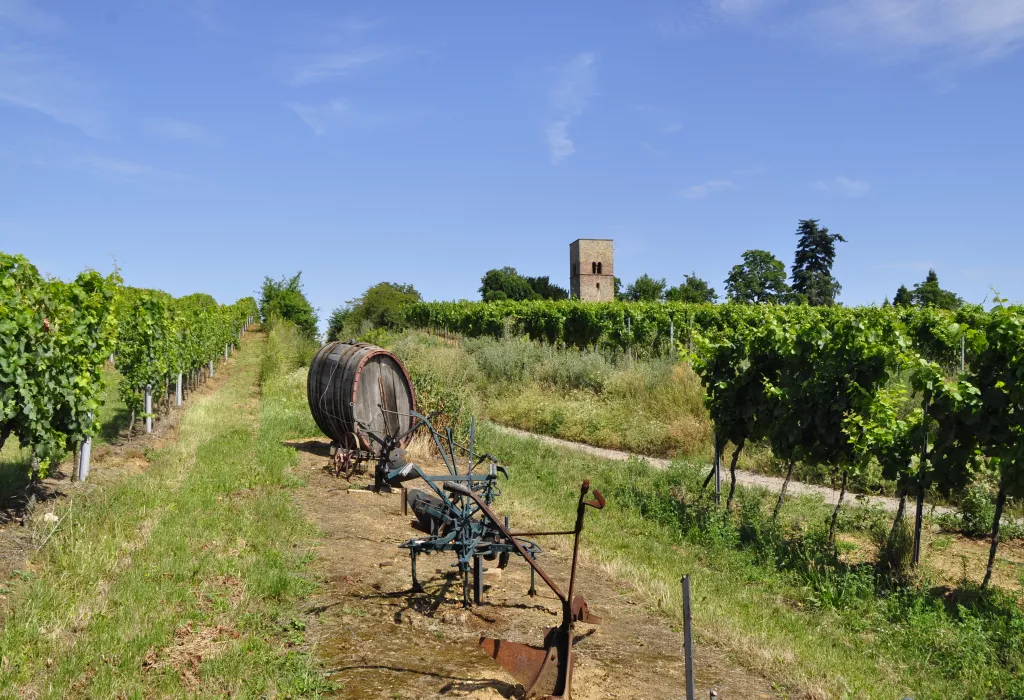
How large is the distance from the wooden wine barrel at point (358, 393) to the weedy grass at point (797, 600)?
2379 millimetres

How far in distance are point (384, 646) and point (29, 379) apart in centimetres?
479

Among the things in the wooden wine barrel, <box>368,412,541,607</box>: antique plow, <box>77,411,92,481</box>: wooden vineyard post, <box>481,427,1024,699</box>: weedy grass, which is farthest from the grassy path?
<box>481,427,1024,699</box>: weedy grass

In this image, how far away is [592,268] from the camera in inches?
2196

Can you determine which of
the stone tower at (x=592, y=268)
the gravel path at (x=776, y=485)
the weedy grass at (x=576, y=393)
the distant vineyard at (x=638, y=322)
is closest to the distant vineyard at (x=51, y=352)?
the weedy grass at (x=576, y=393)

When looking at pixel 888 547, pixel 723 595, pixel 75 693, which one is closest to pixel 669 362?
pixel 888 547

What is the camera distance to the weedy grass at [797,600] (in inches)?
196

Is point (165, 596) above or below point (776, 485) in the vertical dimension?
above

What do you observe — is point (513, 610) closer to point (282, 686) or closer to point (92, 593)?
point (282, 686)

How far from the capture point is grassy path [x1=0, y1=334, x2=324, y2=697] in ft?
14.2

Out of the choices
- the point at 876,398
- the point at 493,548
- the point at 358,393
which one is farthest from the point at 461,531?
the point at 358,393

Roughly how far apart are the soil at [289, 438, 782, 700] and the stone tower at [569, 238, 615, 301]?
4835cm

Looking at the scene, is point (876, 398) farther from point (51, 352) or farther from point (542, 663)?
point (51, 352)

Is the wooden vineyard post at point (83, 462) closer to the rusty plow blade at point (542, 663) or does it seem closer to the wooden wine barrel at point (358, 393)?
the wooden wine barrel at point (358, 393)

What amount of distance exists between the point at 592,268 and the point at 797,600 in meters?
50.0
